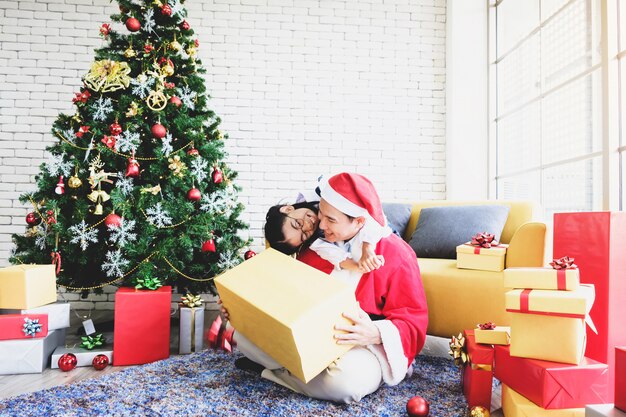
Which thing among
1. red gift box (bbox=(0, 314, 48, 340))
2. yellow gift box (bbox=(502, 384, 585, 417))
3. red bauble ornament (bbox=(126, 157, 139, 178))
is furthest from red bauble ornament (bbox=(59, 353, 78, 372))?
yellow gift box (bbox=(502, 384, 585, 417))

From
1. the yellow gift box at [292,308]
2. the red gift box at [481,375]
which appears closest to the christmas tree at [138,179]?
the yellow gift box at [292,308]

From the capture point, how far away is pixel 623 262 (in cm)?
157

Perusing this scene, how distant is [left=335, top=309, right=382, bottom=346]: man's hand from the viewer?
1416mm

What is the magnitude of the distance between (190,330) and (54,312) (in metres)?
0.67

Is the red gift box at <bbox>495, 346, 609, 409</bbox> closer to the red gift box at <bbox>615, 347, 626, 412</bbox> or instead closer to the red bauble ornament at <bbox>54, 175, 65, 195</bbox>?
Result: the red gift box at <bbox>615, 347, 626, 412</bbox>

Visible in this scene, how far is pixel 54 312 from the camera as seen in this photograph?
2.12 m

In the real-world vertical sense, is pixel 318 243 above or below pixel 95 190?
below

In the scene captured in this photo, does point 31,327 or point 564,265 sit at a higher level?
point 564,265

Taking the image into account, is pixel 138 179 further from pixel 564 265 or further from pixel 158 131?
pixel 564 265

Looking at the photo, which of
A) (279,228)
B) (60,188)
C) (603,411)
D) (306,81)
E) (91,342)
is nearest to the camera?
(603,411)

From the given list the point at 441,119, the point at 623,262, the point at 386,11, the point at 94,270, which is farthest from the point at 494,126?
the point at 94,270

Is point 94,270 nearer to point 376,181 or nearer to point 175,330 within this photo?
point 175,330

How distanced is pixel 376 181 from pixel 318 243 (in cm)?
213

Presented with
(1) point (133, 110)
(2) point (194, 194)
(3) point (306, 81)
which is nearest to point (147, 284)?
(2) point (194, 194)
